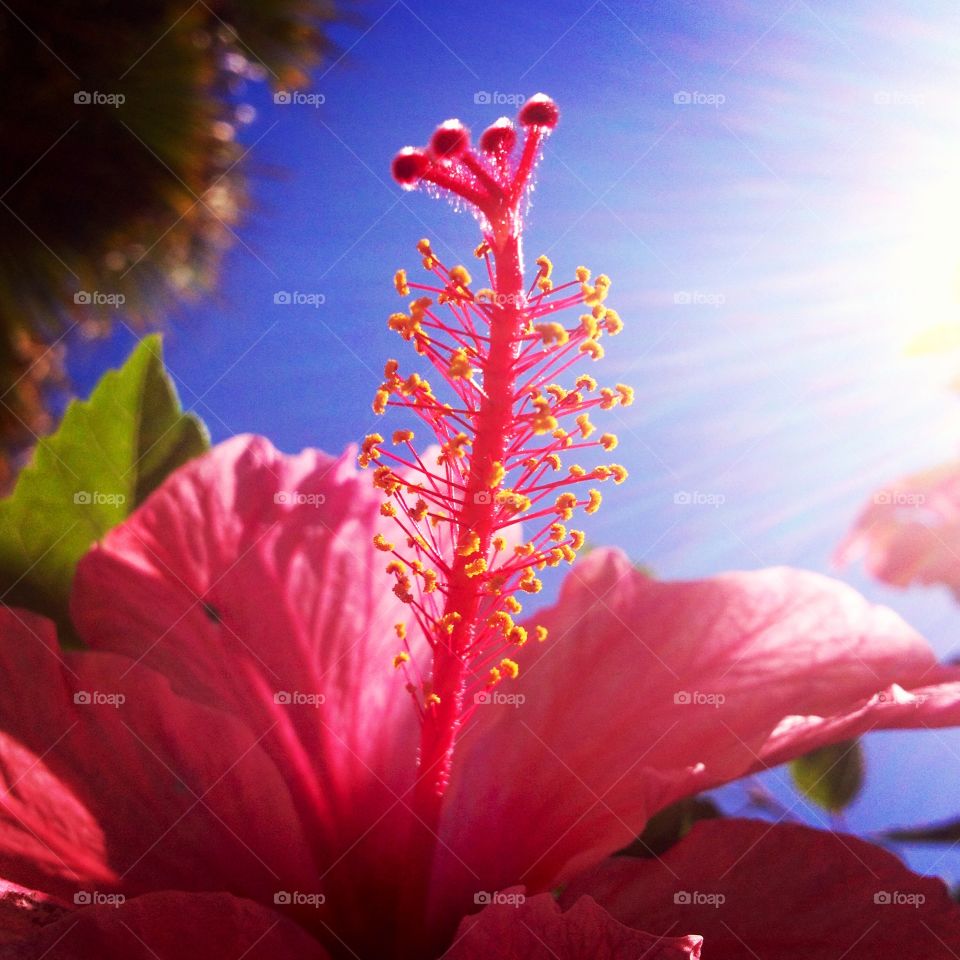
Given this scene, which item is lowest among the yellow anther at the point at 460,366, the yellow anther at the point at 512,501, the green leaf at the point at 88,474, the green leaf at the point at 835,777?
the green leaf at the point at 88,474

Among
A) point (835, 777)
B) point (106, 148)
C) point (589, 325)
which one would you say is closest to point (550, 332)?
point (589, 325)

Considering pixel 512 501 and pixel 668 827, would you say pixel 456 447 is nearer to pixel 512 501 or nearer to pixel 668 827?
pixel 512 501

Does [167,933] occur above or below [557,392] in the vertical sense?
below

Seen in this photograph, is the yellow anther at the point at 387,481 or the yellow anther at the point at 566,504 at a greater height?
the yellow anther at the point at 566,504

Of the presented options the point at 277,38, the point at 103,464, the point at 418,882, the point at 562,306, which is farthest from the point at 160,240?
the point at 418,882

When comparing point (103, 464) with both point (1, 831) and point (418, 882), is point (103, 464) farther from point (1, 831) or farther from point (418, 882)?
point (418, 882)

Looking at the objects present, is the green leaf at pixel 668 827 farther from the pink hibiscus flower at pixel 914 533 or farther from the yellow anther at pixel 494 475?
the pink hibiscus flower at pixel 914 533

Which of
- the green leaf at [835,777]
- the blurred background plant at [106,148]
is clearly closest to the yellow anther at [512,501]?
the green leaf at [835,777]
